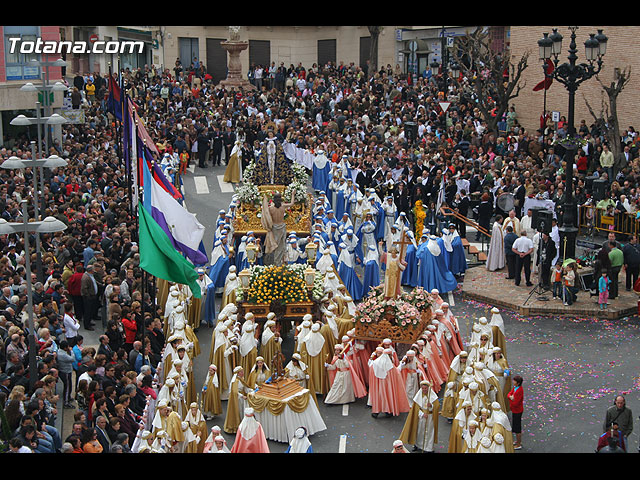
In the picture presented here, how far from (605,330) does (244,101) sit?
2316cm

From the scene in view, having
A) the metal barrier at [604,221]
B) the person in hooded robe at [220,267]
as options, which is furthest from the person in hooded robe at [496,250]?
the person in hooded robe at [220,267]

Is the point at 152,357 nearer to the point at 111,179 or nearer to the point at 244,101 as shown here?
the point at 111,179

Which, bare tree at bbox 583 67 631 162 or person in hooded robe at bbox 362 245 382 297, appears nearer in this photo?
person in hooded robe at bbox 362 245 382 297

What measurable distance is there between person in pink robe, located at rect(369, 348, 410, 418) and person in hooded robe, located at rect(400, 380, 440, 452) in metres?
0.98

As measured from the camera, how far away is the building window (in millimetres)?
35031

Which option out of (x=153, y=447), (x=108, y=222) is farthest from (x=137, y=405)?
(x=108, y=222)

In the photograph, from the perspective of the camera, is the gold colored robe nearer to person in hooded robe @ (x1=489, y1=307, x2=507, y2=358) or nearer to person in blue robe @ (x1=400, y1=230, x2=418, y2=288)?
person in hooded robe @ (x1=489, y1=307, x2=507, y2=358)

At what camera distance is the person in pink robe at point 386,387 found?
15344 millimetres

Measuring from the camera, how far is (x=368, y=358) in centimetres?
1655

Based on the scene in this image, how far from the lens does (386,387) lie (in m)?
15.4

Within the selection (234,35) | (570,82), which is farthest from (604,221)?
(234,35)

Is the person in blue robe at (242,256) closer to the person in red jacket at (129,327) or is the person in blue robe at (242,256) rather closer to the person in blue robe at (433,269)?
the person in blue robe at (433,269)

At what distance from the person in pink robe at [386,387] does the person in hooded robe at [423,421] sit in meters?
0.98

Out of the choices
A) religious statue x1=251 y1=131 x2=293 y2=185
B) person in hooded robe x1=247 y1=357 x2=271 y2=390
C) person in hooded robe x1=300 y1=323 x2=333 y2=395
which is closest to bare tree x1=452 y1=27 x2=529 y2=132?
religious statue x1=251 y1=131 x2=293 y2=185
